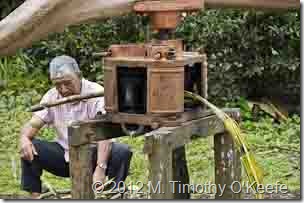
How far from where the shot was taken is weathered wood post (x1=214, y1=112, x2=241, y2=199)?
3.19 m

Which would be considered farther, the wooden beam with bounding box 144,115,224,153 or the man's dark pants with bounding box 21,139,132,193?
the man's dark pants with bounding box 21,139,132,193

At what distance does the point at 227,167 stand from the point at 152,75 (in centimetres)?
78

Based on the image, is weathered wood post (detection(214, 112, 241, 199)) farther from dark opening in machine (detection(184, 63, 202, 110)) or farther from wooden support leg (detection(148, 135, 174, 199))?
wooden support leg (detection(148, 135, 174, 199))

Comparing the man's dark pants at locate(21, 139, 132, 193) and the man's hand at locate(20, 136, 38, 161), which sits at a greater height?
the man's hand at locate(20, 136, 38, 161)

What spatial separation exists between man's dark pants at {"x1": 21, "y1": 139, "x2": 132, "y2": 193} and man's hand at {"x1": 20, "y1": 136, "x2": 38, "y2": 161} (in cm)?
5

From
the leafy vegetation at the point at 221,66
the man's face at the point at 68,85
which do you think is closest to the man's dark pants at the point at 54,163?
the man's face at the point at 68,85

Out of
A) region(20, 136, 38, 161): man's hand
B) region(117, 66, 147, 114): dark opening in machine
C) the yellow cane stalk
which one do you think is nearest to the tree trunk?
region(117, 66, 147, 114): dark opening in machine

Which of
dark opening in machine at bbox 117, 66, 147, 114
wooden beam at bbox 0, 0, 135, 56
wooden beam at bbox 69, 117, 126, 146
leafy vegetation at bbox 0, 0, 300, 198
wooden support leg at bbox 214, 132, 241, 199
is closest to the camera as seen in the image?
wooden beam at bbox 0, 0, 135, 56

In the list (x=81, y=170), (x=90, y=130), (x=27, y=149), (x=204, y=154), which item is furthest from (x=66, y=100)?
(x=204, y=154)

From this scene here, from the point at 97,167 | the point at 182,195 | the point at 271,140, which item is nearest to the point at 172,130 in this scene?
the point at 182,195

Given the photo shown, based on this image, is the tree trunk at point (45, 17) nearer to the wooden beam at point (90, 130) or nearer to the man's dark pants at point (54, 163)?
the wooden beam at point (90, 130)

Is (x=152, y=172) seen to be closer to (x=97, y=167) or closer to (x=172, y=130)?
(x=172, y=130)

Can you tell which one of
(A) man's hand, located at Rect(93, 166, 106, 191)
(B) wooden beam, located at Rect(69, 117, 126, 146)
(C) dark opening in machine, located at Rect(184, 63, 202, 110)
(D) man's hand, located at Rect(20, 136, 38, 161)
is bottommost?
(A) man's hand, located at Rect(93, 166, 106, 191)

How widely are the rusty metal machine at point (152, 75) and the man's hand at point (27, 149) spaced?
0.90 m
